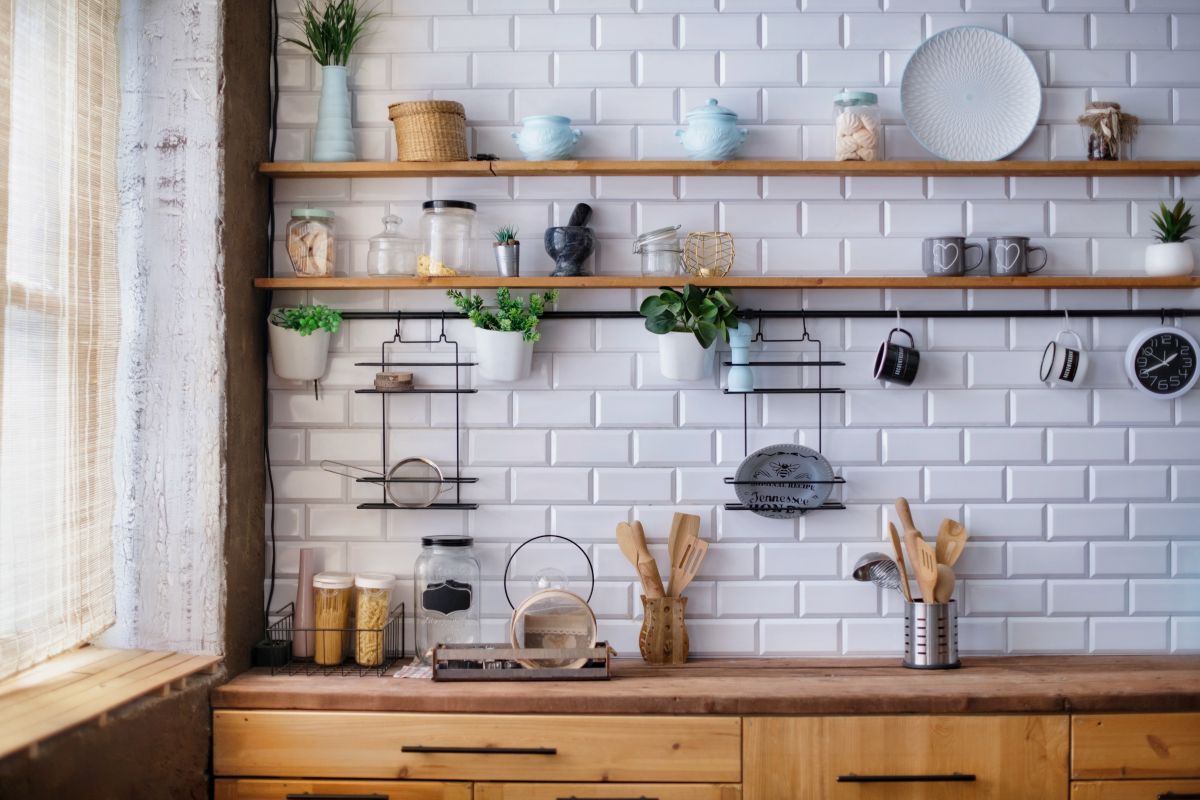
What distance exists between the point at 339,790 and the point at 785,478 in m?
1.29

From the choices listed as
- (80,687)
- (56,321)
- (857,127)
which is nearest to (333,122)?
(56,321)

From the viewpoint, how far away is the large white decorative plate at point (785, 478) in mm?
2506

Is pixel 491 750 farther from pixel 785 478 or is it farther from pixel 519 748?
pixel 785 478

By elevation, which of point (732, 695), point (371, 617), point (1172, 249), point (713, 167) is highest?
point (713, 167)

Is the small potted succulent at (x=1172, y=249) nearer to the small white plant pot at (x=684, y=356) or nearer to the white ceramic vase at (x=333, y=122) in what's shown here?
the small white plant pot at (x=684, y=356)

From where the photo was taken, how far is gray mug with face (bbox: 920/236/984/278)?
245 cm

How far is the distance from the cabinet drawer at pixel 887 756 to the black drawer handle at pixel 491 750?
0.44 metres

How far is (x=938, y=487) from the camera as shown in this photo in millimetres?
2549

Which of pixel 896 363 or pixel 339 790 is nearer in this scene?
Result: pixel 339 790

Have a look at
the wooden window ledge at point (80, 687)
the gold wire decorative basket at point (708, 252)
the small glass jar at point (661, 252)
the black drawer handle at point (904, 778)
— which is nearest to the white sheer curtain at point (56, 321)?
the wooden window ledge at point (80, 687)

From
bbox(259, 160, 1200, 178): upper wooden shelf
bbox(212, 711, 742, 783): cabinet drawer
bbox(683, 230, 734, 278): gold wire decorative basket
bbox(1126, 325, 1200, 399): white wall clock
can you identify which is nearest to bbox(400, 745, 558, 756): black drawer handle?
bbox(212, 711, 742, 783): cabinet drawer

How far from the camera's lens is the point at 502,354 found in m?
2.44

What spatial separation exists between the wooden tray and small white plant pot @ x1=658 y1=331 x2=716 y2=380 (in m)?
0.70

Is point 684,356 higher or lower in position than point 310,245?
lower
